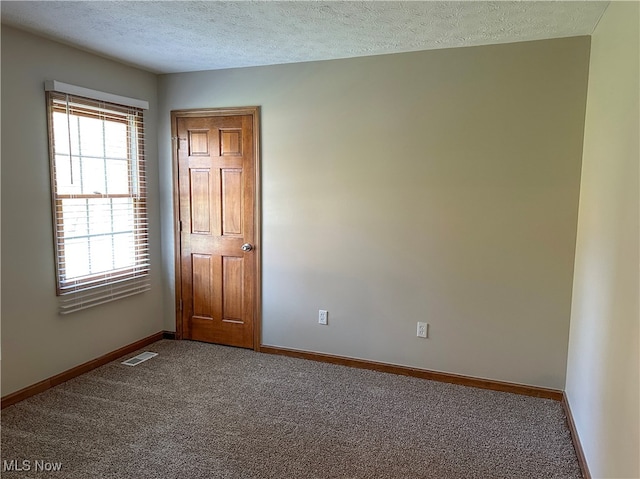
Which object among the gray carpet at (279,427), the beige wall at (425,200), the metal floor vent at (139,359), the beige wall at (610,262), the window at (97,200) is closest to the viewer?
the beige wall at (610,262)

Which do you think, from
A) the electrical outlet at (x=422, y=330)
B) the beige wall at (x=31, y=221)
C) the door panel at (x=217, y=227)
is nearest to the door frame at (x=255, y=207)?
the door panel at (x=217, y=227)

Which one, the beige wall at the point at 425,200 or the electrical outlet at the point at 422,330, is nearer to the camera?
the beige wall at the point at 425,200

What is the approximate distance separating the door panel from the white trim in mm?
362

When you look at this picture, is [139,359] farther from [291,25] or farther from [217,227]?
[291,25]

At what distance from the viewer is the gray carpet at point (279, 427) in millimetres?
2355

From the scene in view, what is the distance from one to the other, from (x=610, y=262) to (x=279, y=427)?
6.51 feet

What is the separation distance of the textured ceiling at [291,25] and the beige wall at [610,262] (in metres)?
0.41

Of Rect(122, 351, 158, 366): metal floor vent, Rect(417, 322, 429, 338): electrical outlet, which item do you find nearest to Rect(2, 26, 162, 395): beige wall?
Rect(122, 351, 158, 366): metal floor vent

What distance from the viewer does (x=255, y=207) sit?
150 inches

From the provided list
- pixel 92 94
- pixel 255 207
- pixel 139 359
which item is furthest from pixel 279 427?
pixel 92 94

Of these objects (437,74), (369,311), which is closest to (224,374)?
(369,311)

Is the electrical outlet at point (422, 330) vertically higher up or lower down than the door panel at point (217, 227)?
lower down

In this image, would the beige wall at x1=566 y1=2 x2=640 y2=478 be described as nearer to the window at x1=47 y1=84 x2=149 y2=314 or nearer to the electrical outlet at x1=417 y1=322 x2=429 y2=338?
the electrical outlet at x1=417 y1=322 x2=429 y2=338

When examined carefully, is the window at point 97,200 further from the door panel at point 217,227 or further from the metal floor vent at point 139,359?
the metal floor vent at point 139,359
